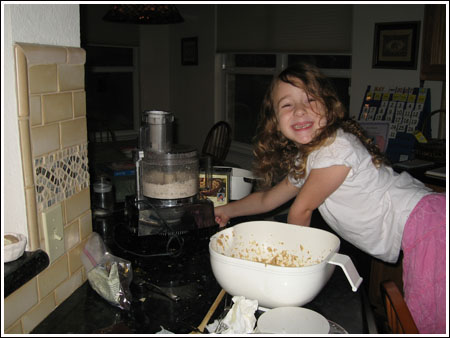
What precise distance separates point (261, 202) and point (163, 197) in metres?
0.45

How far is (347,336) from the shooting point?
78 cm

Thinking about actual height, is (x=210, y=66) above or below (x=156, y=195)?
above

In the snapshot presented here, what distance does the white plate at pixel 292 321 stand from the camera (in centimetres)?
86

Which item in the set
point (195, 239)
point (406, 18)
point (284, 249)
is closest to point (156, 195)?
point (195, 239)

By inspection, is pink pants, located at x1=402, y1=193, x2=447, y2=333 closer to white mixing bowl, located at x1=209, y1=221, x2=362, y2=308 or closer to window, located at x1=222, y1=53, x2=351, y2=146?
white mixing bowl, located at x1=209, y1=221, x2=362, y2=308

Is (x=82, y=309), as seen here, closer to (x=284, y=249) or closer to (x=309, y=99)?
(x=284, y=249)

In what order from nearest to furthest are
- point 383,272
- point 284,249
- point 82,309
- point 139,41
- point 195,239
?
point 82,309 < point 284,249 < point 195,239 < point 383,272 < point 139,41

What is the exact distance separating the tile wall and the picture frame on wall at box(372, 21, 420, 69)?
2.53m

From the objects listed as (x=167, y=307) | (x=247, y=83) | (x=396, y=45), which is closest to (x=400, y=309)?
(x=167, y=307)

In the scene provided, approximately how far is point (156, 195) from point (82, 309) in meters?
0.42

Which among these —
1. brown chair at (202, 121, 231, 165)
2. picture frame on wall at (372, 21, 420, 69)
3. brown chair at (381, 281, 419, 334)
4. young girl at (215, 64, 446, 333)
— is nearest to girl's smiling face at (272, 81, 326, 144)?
young girl at (215, 64, 446, 333)

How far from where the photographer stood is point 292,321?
2.93 ft

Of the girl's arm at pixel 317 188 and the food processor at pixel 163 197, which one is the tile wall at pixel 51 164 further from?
the girl's arm at pixel 317 188

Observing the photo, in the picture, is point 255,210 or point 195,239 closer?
point 195,239
